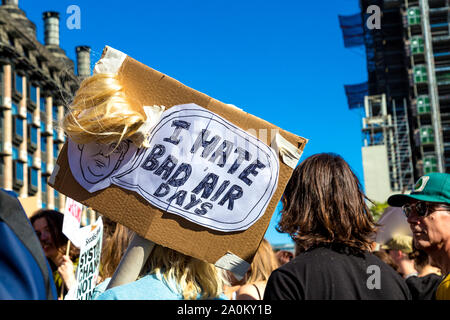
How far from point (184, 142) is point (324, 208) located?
2.00 ft

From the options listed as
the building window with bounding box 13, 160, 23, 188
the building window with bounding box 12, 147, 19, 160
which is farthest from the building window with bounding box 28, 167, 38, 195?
the building window with bounding box 12, 147, 19, 160

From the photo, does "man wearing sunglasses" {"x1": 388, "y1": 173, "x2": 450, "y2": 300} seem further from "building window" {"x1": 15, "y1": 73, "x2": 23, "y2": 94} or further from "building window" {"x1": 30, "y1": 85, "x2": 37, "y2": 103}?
"building window" {"x1": 30, "y1": 85, "x2": 37, "y2": 103}

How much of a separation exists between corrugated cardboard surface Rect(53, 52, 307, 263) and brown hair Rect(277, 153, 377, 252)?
0.32 feet

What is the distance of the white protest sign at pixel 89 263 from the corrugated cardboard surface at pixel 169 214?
107cm

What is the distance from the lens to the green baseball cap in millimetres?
2982

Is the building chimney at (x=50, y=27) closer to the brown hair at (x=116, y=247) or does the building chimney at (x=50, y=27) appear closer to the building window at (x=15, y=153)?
the building window at (x=15, y=153)

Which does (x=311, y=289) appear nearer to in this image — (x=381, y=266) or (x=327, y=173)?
(x=381, y=266)

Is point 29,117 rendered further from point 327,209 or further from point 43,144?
point 327,209

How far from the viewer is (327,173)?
2.59 metres

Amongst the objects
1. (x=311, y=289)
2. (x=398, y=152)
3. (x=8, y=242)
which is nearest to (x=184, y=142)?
(x=311, y=289)

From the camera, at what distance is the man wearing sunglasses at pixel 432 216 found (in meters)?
2.93

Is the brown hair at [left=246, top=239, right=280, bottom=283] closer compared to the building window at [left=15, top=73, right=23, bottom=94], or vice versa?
the brown hair at [left=246, top=239, right=280, bottom=283]

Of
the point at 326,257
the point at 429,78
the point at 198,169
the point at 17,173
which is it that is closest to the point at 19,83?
the point at 17,173

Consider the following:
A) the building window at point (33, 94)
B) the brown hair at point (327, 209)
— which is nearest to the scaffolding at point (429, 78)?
the building window at point (33, 94)
